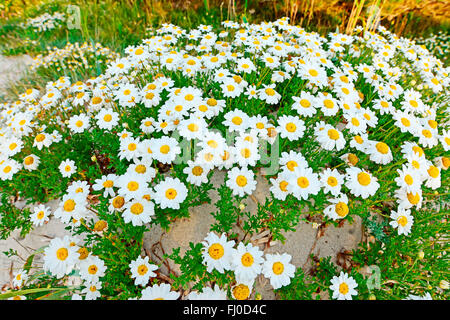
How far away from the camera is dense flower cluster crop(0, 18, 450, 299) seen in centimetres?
185

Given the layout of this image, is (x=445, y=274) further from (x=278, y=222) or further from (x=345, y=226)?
(x=278, y=222)

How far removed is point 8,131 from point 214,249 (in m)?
3.17

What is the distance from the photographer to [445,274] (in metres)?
2.09

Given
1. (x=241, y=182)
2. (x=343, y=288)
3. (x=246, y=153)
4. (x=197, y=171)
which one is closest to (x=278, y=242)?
(x=343, y=288)

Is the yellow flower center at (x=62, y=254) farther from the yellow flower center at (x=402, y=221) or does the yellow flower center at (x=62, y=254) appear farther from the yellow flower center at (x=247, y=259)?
the yellow flower center at (x=402, y=221)

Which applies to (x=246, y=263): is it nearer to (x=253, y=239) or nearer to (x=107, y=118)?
(x=253, y=239)

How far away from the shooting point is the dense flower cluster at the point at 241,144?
72.9 inches

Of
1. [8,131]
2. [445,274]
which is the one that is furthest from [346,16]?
[8,131]

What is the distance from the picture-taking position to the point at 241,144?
2113 mm

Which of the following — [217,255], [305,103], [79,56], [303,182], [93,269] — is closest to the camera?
[217,255]

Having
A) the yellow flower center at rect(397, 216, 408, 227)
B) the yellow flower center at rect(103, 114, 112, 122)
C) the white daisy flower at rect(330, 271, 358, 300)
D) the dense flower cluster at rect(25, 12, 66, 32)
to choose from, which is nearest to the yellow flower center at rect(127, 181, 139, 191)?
the yellow flower center at rect(103, 114, 112, 122)

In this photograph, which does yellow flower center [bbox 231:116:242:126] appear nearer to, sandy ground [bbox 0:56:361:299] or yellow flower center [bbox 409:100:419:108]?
sandy ground [bbox 0:56:361:299]

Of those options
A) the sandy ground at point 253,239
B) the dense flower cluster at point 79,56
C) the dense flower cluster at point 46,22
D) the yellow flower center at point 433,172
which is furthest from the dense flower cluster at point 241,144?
the dense flower cluster at point 46,22

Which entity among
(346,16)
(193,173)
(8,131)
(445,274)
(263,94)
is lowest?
(445,274)
